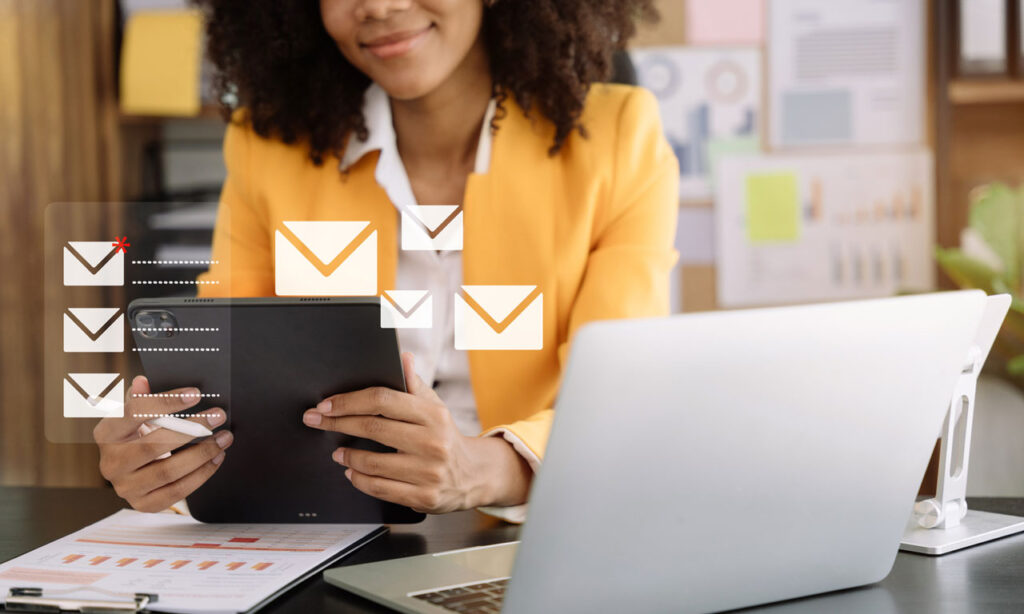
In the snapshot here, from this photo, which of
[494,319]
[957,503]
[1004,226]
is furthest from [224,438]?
[1004,226]

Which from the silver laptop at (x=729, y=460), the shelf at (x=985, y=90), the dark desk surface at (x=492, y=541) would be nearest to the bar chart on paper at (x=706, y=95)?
the shelf at (x=985, y=90)

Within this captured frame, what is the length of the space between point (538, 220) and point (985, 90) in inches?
49.1

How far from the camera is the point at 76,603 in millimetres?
A: 608

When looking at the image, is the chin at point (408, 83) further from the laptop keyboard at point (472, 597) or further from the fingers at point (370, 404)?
the laptop keyboard at point (472, 597)

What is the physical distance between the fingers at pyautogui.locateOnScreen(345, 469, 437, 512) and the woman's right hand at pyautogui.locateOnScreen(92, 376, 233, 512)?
4.2 inches

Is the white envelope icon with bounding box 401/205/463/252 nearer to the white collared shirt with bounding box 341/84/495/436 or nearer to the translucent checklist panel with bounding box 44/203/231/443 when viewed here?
the white collared shirt with bounding box 341/84/495/436

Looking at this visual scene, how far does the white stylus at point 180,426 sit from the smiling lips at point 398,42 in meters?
0.54

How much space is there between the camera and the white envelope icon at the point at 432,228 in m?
1.19

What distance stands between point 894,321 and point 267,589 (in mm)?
421

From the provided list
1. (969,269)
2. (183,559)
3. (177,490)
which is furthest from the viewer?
(969,269)

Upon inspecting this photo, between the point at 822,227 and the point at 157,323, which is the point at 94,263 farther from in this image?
the point at 822,227

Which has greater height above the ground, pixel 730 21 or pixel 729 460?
pixel 730 21

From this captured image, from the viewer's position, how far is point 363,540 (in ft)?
2.57

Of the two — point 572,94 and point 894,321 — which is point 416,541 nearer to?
point 894,321
